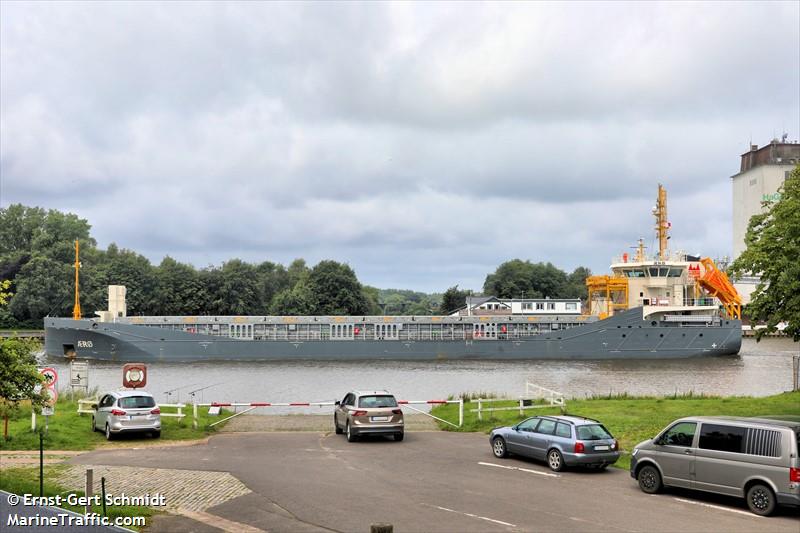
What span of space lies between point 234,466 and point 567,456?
6.70m

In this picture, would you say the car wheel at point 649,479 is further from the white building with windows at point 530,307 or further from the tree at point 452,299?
the tree at point 452,299

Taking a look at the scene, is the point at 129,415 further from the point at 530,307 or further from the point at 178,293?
the point at 178,293

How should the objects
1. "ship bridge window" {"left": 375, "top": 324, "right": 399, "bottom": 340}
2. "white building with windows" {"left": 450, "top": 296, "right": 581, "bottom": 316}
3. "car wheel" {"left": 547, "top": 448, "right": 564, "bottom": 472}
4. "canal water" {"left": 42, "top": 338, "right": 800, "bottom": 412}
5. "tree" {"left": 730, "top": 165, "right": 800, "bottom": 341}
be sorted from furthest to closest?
"white building with windows" {"left": 450, "top": 296, "right": 581, "bottom": 316} → "ship bridge window" {"left": 375, "top": 324, "right": 399, "bottom": 340} → "canal water" {"left": 42, "top": 338, "right": 800, "bottom": 412} → "tree" {"left": 730, "top": 165, "right": 800, "bottom": 341} → "car wheel" {"left": 547, "top": 448, "right": 564, "bottom": 472}

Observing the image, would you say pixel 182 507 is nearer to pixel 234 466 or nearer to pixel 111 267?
pixel 234 466

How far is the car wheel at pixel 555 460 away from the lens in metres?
14.0

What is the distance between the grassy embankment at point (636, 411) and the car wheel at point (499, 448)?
4.13 feet

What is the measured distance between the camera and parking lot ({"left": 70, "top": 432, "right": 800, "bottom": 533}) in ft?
33.8

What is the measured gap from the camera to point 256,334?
63375mm

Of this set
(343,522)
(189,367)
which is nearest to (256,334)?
(189,367)

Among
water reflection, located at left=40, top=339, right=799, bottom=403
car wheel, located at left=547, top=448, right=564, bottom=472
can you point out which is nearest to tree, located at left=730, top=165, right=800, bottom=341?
car wheel, located at left=547, top=448, right=564, bottom=472

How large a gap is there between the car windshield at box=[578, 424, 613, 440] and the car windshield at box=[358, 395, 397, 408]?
537cm

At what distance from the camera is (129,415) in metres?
17.8

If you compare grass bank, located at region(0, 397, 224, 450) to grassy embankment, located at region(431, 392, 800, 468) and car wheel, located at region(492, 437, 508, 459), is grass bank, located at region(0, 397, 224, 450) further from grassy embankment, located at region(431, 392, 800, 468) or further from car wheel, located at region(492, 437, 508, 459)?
car wheel, located at region(492, 437, 508, 459)

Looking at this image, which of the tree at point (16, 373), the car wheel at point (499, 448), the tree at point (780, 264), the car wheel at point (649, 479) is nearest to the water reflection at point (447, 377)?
the tree at point (780, 264)
